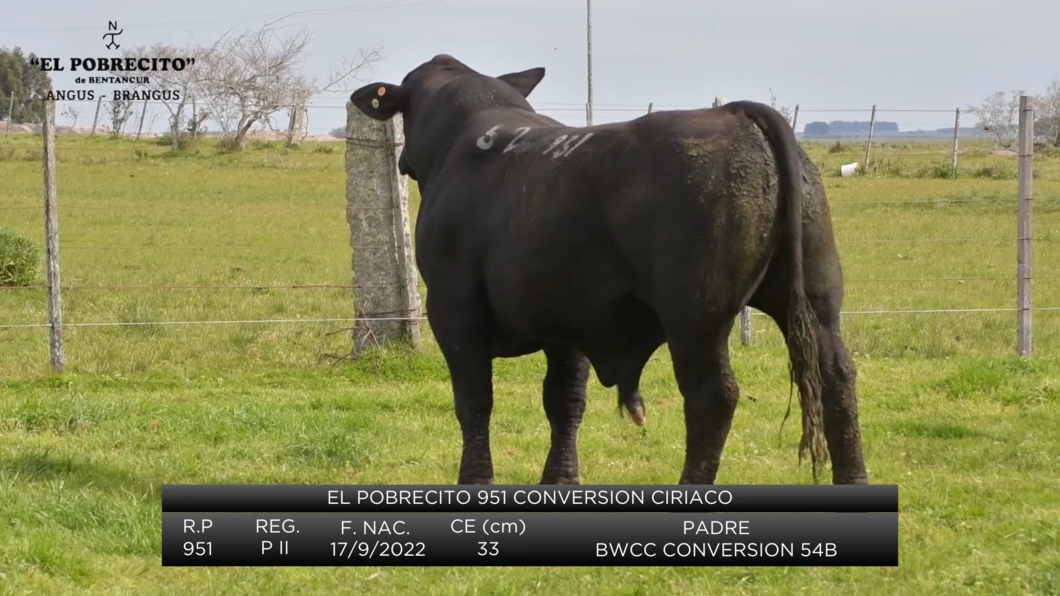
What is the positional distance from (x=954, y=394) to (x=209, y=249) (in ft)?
40.3

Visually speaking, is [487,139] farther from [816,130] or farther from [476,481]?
[816,130]

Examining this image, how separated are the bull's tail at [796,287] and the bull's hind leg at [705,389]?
0.82ft

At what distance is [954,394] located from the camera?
28.8 feet

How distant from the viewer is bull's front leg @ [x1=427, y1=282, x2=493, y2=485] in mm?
5879

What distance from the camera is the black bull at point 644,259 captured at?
15.8 feet

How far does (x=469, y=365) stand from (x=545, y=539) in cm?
132

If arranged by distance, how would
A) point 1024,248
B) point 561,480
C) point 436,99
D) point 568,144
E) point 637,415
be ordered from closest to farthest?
point 568,144, point 637,415, point 561,480, point 436,99, point 1024,248

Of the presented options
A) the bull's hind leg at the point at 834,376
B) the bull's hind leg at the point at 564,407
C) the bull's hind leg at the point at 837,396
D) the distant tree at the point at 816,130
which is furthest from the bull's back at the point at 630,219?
the distant tree at the point at 816,130

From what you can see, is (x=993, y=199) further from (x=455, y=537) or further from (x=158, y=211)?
(x=455, y=537)

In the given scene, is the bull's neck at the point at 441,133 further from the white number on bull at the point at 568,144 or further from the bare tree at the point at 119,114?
the bare tree at the point at 119,114

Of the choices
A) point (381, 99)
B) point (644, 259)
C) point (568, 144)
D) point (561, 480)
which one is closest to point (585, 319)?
point (644, 259)

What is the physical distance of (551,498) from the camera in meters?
4.93

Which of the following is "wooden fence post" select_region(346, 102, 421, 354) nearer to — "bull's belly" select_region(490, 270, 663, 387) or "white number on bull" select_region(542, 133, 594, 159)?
"bull's belly" select_region(490, 270, 663, 387)

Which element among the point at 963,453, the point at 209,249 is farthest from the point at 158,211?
the point at 963,453
